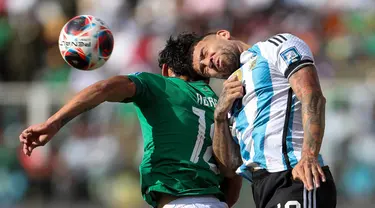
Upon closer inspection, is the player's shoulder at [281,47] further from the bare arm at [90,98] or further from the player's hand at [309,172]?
the bare arm at [90,98]

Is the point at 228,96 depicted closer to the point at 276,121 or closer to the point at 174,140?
the point at 276,121

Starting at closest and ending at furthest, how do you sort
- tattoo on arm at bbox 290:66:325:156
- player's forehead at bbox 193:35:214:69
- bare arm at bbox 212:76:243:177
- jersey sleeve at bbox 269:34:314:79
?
tattoo on arm at bbox 290:66:325:156 < jersey sleeve at bbox 269:34:314:79 < bare arm at bbox 212:76:243:177 < player's forehead at bbox 193:35:214:69

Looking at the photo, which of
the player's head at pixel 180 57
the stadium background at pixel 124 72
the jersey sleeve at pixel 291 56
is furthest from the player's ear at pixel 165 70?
the stadium background at pixel 124 72

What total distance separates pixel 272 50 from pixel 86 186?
7711mm

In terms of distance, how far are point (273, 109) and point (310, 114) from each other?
33 cm

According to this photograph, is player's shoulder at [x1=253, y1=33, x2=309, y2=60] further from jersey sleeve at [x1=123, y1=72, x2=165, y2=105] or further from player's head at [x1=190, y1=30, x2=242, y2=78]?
jersey sleeve at [x1=123, y1=72, x2=165, y2=105]

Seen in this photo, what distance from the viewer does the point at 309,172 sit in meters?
4.21

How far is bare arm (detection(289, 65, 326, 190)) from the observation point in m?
4.27

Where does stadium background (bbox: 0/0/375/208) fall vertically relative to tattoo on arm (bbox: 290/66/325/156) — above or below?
below

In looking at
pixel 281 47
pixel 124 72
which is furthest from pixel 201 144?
pixel 124 72

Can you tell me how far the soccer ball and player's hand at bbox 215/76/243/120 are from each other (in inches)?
47.9

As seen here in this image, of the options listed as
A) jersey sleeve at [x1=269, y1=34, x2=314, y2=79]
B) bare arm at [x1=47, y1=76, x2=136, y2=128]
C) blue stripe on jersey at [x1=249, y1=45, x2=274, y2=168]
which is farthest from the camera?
bare arm at [x1=47, y1=76, x2=136, y2=128]

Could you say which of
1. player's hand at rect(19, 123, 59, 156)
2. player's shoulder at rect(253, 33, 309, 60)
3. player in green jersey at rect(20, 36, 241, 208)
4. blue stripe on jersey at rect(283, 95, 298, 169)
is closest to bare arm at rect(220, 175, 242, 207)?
player in green jersey at rect(20, 36, 241, 208)

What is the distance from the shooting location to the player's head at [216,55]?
5.16 metres
